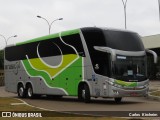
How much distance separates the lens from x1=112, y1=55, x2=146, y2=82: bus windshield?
2169 cm

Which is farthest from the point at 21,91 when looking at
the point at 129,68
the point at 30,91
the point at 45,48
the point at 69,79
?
the point at 129,68

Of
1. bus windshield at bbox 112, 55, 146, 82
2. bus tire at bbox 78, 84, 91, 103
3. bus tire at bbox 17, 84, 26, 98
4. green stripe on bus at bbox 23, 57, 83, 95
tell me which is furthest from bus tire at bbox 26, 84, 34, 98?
bus windshield at bbox 112, 55, 146, 82

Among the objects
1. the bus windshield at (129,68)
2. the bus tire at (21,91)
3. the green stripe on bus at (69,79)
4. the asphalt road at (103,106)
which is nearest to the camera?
the asphalt road at (103,106)

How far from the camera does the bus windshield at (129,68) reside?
71.2ft

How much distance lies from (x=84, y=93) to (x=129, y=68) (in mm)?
2721

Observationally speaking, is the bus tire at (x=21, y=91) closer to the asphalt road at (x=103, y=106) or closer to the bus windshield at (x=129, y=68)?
the asphalt road at (x=103, y=106)

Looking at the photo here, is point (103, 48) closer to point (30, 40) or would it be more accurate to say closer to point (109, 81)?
point (109, 81)

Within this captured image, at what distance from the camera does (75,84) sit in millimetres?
23688

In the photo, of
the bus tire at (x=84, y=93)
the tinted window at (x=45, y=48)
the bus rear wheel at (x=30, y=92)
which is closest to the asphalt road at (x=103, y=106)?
the bus tire at (x=84, y=93)

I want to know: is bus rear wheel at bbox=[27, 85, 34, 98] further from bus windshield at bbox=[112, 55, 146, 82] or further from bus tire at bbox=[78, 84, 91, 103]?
bus windshield at bbox=[112, 55, 146, 82]

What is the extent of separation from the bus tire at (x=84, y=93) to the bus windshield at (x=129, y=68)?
6.38 ft

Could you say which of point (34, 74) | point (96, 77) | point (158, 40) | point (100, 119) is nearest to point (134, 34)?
point (96, 77)

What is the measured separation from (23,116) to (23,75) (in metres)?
15.5

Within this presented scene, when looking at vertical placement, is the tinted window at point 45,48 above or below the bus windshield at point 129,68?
above
